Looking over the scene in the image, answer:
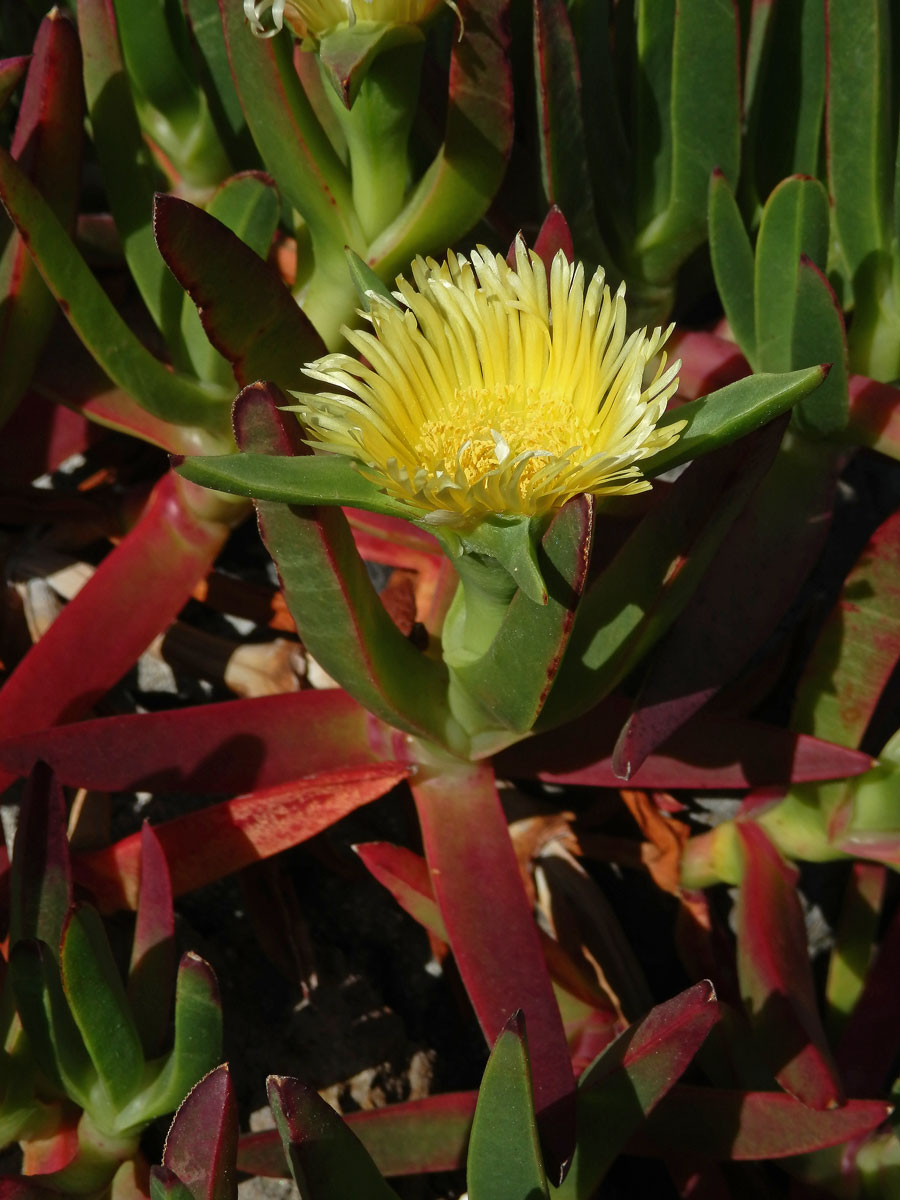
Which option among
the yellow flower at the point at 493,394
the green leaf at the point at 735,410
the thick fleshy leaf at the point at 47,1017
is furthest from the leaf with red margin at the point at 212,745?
the green leaf at the point at 735,410

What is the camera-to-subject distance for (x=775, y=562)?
2.78ft

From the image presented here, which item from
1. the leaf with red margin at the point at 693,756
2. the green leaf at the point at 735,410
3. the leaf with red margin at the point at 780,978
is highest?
the green leaf at the point at 735,410

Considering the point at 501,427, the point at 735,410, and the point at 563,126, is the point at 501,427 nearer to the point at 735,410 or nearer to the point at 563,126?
the point at 735,410

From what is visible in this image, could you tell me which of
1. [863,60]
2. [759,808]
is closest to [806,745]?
[759,808]

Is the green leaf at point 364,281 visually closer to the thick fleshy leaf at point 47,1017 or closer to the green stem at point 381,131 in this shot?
the green stem at point 381,131

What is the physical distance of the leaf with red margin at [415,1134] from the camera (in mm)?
707

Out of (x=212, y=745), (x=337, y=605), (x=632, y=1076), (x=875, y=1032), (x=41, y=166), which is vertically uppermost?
(x=41, y=166)

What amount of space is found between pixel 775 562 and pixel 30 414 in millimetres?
611

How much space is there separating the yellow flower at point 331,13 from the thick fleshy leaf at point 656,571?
34 cm

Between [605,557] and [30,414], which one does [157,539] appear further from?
[605,557]

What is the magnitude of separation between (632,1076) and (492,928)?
15cm

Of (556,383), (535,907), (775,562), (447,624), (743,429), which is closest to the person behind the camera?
(743,429)

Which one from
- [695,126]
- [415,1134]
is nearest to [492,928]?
[415,1134]

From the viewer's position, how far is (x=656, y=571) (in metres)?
0.68
